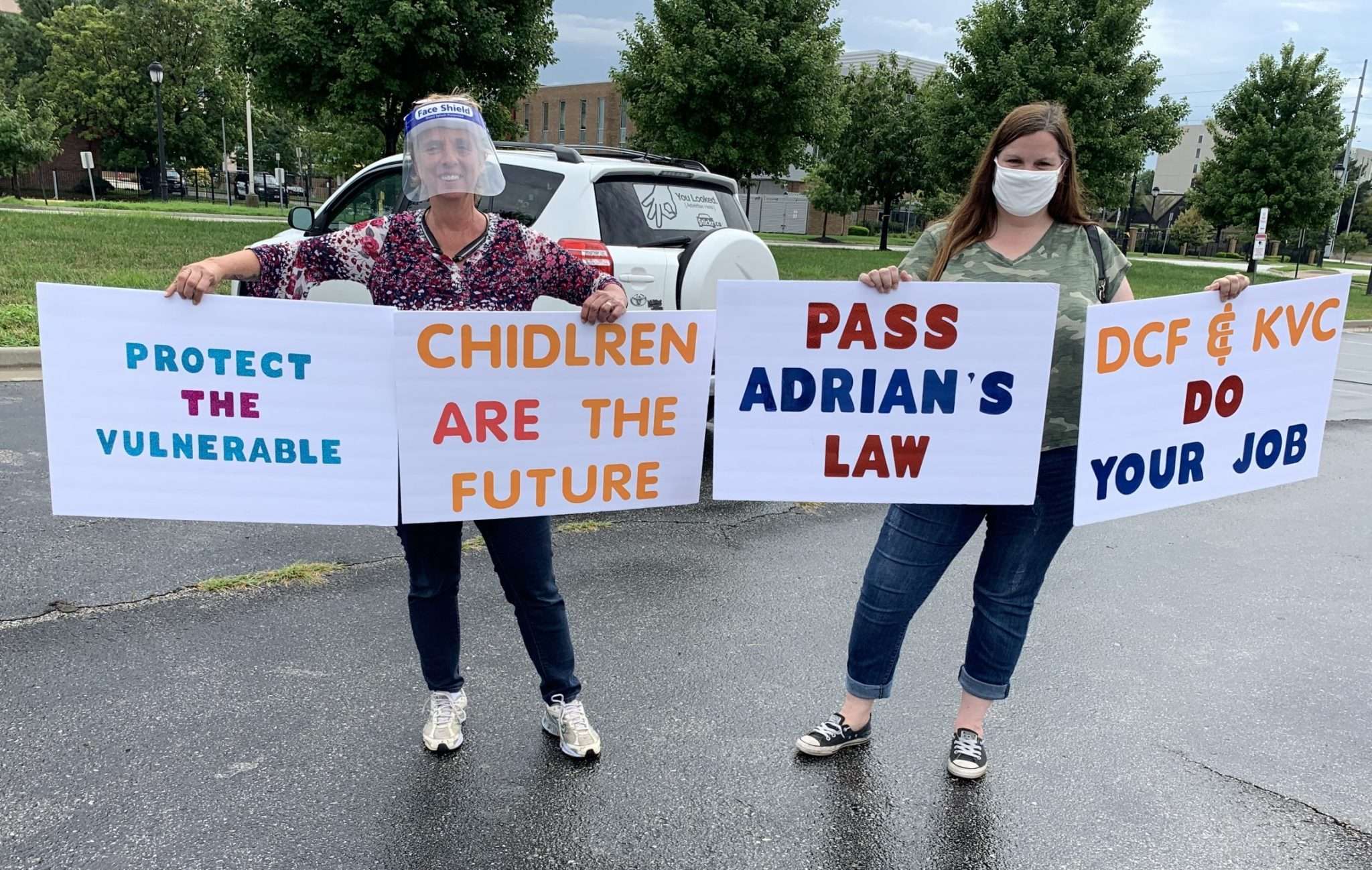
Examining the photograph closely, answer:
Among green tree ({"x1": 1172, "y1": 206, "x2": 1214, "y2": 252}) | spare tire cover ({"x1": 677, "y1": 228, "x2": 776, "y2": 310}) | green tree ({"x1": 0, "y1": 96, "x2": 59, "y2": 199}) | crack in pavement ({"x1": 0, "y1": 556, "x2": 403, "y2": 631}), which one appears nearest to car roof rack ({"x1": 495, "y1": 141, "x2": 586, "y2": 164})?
spare tire cover ({"x1": 677, "y1": 228, "x2": 776, "y2": 310})

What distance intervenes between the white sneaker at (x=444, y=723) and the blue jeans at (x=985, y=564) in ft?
4.11

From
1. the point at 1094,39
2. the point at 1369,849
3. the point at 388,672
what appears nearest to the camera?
the point at 1369,849

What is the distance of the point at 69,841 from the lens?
237 cm

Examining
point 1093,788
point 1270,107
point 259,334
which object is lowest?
point 1093,788

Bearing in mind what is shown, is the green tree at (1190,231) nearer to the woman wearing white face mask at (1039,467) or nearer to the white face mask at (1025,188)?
the woman wearing white face mask at (1039,467)

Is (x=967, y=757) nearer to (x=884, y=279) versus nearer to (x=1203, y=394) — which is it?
(x=1203, y=394)

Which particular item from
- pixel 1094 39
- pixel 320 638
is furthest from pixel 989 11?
pixel 320 638

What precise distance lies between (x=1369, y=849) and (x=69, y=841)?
11.3 ft

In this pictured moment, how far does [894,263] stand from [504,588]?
16.1 metres

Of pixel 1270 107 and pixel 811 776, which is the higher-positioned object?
pixel 1270 107

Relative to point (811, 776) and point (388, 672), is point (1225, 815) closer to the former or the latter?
point (811, 776)

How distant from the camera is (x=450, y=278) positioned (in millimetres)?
2496

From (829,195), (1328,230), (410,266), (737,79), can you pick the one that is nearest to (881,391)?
(410,266)

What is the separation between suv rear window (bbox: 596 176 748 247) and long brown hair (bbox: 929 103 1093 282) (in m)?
3.28
